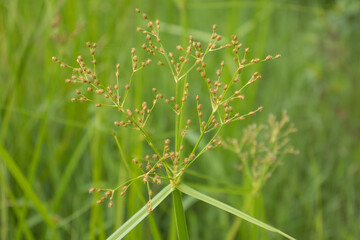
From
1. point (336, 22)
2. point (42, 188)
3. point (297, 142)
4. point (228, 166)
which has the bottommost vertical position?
point (42, 188)

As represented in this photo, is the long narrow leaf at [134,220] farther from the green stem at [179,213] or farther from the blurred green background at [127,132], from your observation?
the blurred green background at [127,132]

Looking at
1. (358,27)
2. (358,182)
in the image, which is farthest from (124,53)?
Result: (358,27)

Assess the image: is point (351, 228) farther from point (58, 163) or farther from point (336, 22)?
point (336, 22)

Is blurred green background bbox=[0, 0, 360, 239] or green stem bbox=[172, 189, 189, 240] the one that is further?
blurred green background bbox=[0, 0, 360, 239]

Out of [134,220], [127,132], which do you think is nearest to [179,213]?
[134,220]

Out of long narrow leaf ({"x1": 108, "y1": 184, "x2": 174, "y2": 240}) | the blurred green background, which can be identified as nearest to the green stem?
long narrow leaf ({"x1": 108, "y1": 184, "x2": 174, "y2": 240})

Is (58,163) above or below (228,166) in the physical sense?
below

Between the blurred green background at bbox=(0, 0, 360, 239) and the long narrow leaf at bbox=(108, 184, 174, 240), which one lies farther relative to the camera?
the blurred green background at bbox=(0, 0, 360, 239)

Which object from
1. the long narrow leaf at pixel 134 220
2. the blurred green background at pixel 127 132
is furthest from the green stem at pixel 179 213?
the blurred green background at pixel 127 132

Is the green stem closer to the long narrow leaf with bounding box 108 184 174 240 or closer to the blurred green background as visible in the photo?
the long narrow leaf with bounding box 108 184 174 240
